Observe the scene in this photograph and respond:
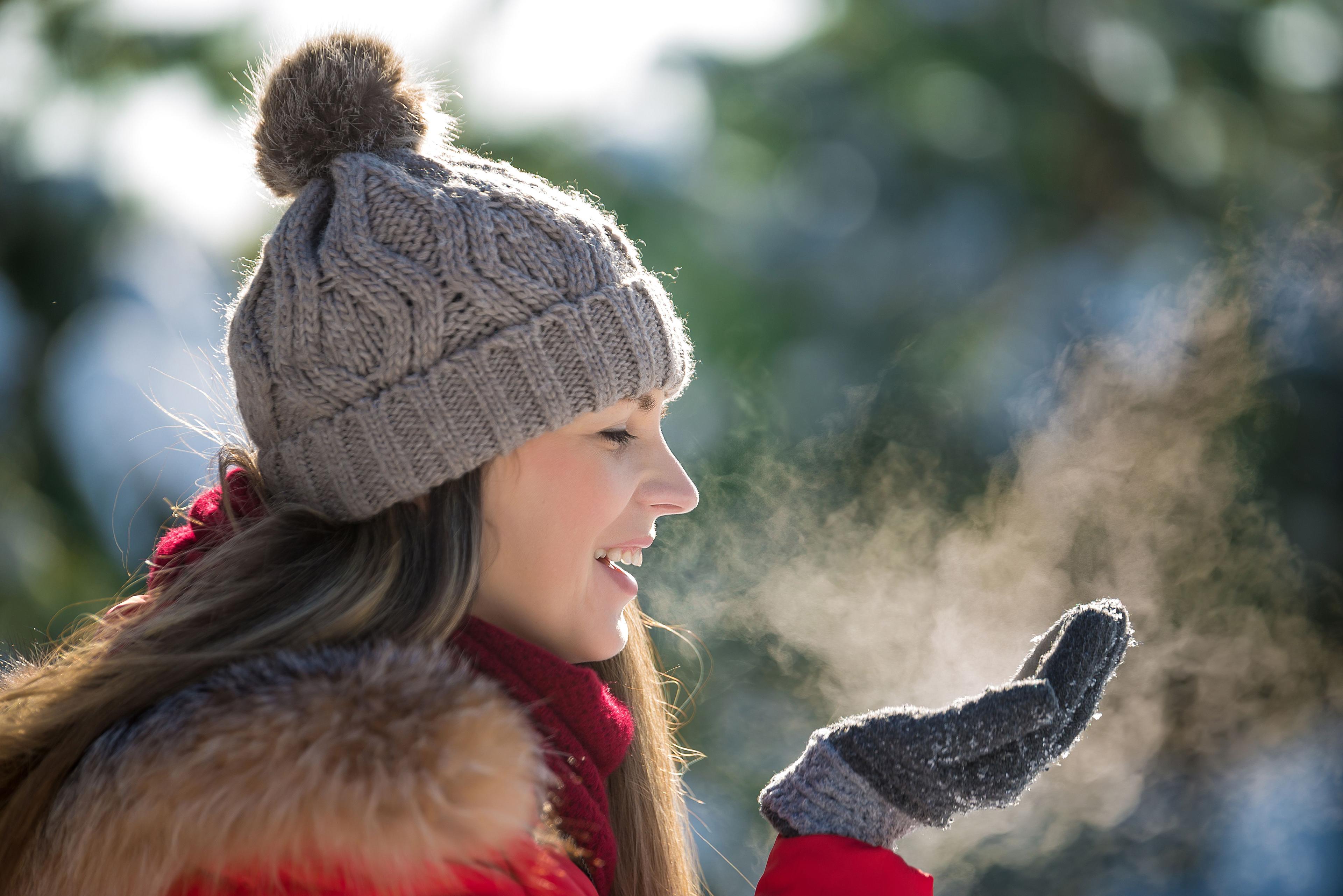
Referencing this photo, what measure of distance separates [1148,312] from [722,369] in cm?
130

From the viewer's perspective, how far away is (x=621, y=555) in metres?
1.29

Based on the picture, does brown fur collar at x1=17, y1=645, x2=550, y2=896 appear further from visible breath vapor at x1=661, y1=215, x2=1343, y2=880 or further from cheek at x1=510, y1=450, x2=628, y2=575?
visible breath vapor at x1=661, y1=215, x2=1343, y2=880

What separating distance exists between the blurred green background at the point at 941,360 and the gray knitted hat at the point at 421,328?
152 centimetres

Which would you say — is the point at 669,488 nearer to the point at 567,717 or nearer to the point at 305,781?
the point at 567,717

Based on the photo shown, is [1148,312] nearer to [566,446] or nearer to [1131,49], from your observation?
[1131,49]

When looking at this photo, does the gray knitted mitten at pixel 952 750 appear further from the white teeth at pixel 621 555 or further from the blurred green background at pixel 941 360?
the blurred green background at pixel 941 360

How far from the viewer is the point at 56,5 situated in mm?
2727

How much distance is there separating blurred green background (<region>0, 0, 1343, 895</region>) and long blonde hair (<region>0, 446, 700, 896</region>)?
5.11ft

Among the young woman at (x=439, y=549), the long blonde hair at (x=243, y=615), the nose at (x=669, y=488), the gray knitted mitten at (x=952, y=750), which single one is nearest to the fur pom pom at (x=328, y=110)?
the young woman at (x=439, y=549)

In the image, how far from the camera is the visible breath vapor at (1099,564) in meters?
2.70

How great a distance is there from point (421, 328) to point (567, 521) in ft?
1.00

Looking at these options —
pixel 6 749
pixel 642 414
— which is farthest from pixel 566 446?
pixel 6 749

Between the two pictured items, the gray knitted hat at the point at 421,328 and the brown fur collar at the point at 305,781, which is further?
the gray knitted hat at the point at 421,328

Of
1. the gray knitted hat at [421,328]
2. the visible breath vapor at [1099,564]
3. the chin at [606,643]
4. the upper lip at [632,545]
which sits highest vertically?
the gray knitted hat at [421,328]
